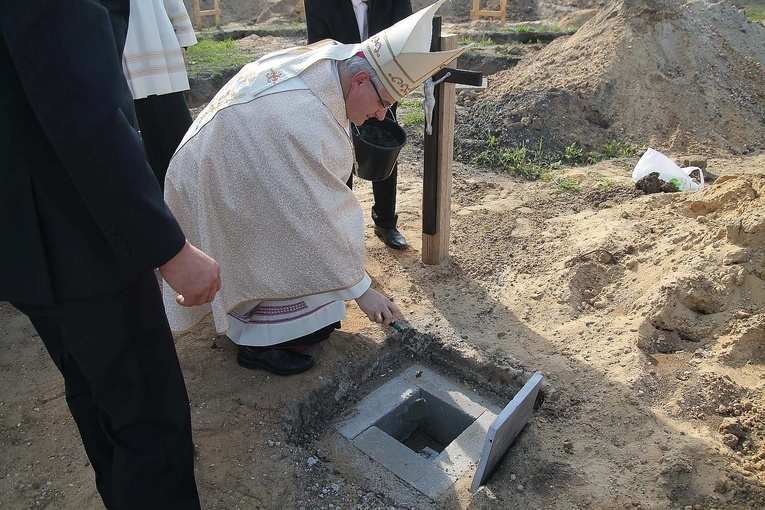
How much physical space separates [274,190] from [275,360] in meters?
0.92

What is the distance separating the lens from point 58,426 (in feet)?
8.07

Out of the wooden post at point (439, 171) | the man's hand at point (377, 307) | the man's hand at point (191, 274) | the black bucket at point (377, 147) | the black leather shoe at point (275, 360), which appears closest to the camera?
the man's hand at point (191, 274)

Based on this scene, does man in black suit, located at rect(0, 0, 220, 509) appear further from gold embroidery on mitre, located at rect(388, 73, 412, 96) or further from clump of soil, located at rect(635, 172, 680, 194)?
clump of soil, located at rect(635, 172, 680, 194)

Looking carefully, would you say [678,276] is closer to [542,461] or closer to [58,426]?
[542,461]

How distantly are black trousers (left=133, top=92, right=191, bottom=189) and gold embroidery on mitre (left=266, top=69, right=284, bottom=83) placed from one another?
3.69 feet

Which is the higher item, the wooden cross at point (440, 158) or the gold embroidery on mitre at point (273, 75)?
the gold embroidery on mitre at point (273, 75)

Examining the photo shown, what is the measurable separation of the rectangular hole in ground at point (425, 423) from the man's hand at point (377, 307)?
25.5 inches

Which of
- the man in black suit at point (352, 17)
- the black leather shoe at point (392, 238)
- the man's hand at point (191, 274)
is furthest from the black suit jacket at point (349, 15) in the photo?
the man's hand at point (191, 274)

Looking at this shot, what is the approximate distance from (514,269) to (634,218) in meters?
0.92

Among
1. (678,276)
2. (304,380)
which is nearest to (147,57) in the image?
(304,380)

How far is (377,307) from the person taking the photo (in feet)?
A: 7.52

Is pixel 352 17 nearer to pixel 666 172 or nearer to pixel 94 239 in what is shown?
pixel 94 239

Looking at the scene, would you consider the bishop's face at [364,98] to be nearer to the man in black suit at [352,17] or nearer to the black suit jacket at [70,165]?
the black suit jacket at [70,165]

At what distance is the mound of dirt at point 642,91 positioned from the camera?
18.9ft
